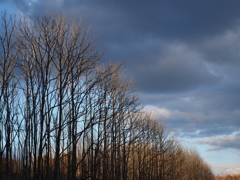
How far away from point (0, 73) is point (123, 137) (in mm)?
7907

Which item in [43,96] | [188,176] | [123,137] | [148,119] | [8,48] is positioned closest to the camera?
[43,96]

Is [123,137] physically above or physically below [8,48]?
below

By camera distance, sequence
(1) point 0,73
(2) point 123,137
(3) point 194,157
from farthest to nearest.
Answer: (3) point 194,157
(2) point 123,137
(1) point 0,73

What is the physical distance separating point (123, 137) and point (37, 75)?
26.8 ft

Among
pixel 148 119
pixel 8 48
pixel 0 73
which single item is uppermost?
pixel 8 48

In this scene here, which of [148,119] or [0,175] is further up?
[148,119]

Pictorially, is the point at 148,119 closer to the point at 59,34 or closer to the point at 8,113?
the point at 8,113

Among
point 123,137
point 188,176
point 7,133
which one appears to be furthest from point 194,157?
point 7,133

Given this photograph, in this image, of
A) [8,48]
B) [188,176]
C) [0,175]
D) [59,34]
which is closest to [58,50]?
[59,34]

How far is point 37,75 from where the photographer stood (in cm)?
1109

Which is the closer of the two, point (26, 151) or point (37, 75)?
point (37, 75)

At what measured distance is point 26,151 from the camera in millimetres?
13172

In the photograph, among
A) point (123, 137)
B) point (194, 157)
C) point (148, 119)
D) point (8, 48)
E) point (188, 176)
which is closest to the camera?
point (8, 48)

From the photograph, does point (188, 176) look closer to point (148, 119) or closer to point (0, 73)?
point (148, 119)
